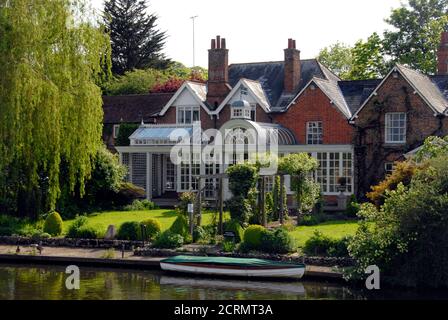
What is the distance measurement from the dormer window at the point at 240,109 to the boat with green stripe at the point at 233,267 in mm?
18073

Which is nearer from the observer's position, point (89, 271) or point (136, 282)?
point (136, 282)

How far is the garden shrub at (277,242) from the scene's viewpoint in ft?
79.2

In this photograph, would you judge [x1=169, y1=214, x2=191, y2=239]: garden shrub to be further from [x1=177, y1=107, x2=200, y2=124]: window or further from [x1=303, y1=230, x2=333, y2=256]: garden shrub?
[x1=177, y1=107, x2=200, y2=124]: window

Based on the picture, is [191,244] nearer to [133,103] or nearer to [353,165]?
[353,165]

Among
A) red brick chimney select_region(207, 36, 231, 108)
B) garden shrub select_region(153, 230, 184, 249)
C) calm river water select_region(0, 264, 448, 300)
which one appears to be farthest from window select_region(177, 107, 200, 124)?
calm river water select_region(0, 264, 448, 300)

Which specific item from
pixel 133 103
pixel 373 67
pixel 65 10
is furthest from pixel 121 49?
pixel 65 10

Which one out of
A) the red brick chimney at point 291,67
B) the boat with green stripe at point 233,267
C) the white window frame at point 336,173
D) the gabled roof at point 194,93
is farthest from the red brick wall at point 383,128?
the boat with green stripe at point 233,267

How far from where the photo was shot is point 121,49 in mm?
67625

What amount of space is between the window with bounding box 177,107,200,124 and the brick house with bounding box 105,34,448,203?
0.20 feet

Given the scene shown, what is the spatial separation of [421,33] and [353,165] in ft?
67.3

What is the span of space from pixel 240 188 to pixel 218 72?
1746cm

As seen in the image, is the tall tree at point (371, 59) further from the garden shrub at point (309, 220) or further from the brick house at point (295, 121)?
the garden shrub at point (309, 220)

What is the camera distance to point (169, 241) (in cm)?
2545

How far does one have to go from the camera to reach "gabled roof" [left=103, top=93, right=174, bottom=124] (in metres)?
48.5
